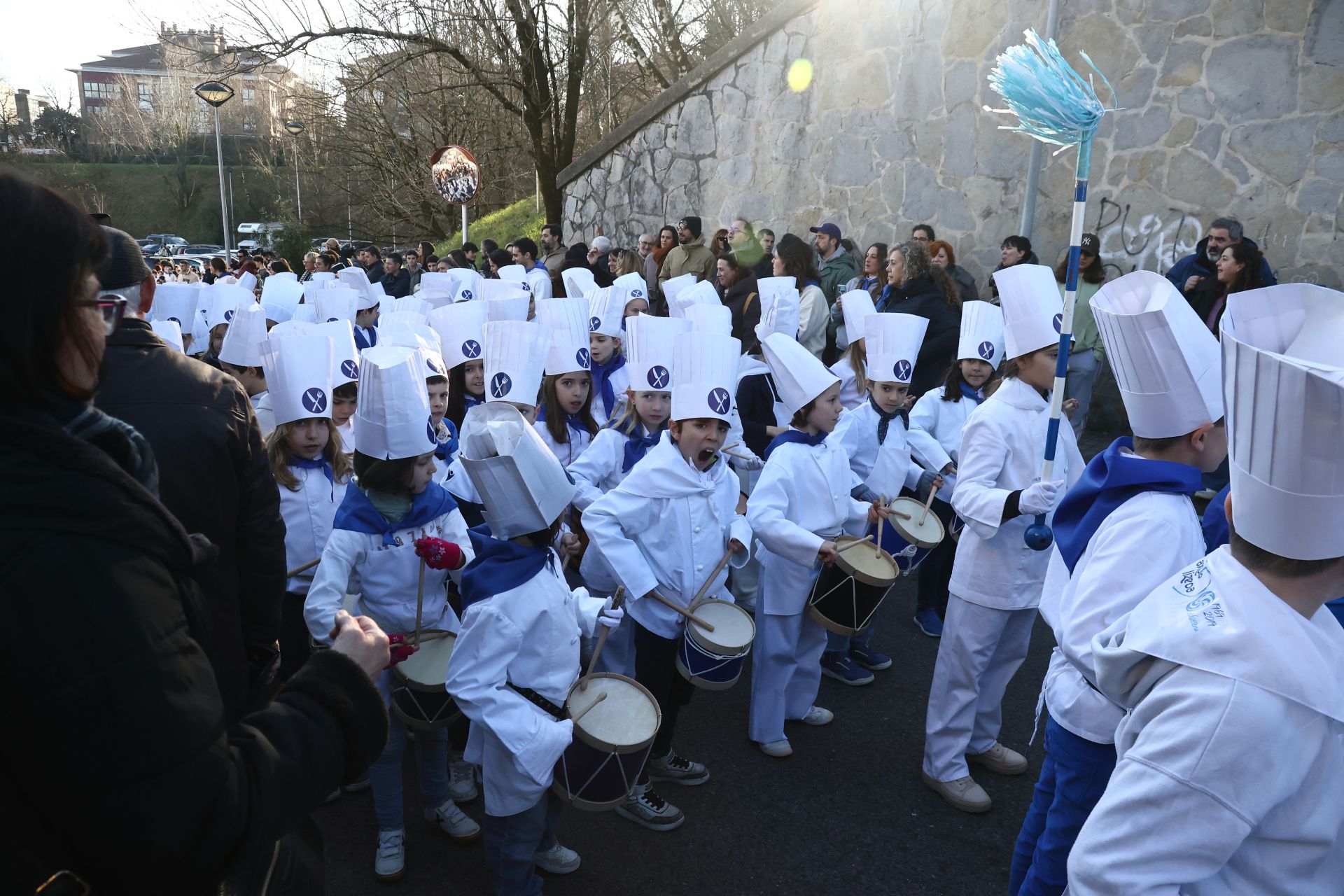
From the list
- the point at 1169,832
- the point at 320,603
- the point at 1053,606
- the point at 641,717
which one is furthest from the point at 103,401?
the point at 1053,606

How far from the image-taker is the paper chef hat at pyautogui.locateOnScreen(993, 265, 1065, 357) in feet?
12.3

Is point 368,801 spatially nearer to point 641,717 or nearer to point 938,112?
point 641,717

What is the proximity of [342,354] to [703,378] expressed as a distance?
2040 mm

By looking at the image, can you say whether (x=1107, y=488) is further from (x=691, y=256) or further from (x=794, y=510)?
(x=691, y=256)

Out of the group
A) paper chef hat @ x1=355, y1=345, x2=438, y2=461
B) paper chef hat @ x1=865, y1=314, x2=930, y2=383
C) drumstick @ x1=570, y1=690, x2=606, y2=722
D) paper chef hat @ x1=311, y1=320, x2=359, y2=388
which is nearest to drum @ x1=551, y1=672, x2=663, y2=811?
drumstick @ x1=570, y1=690, x2=606, y2=722

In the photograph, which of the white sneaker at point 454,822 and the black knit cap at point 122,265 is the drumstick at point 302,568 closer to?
the white sneaker at point 454,822

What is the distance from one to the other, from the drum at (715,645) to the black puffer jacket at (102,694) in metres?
2.34

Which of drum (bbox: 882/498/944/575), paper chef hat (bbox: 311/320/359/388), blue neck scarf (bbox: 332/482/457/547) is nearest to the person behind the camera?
blue neck scarf (bbox: 332/482/457/547)

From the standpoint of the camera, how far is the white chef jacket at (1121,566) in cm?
216

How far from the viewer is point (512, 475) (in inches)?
112

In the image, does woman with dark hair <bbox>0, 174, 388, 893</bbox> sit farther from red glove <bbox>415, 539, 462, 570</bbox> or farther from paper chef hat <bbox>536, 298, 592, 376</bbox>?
paper chef hat <bbox>536, 298, 592, 376</bbox>

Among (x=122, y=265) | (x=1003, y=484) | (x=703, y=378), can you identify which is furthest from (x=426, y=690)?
(x=1003, y=484)

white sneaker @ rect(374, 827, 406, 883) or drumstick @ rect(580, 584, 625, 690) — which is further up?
drumstick @ rect(580, 584, 625, 690)

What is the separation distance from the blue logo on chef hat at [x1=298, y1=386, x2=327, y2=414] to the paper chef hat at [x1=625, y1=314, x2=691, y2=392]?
1.61 m
